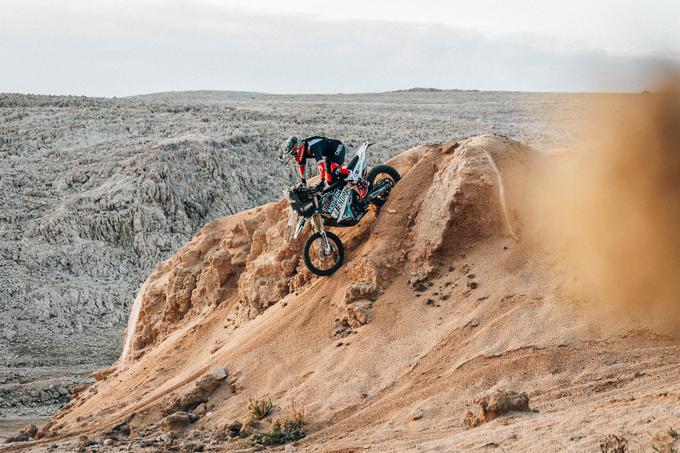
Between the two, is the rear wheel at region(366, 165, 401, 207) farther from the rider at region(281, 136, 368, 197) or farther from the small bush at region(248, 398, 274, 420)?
the small bush at region(248, 398, 274, 420)

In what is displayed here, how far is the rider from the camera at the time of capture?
37.3 feet

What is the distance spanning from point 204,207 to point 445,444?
74.2 feet

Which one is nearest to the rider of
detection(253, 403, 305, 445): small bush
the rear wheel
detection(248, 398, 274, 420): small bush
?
the rear wheel

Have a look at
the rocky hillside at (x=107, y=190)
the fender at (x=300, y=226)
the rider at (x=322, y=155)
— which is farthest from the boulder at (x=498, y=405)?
the rocky hillside at (x=107, y=190)

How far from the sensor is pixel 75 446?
996 cm

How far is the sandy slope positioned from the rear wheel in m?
0.15

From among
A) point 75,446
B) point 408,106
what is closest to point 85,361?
point 75,446

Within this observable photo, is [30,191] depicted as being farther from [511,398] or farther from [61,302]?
Result: [511,398]

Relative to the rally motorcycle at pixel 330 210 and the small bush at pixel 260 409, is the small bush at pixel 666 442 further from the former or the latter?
the rally motorcycle at pixel 330 210

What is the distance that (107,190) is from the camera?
2894cm

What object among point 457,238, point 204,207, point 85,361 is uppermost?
point 457,238

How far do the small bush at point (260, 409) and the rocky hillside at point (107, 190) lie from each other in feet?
29.7

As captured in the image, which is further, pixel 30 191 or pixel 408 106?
pixel 408 106

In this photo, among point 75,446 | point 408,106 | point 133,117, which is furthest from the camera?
point 408,106
